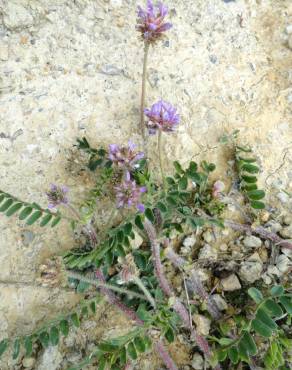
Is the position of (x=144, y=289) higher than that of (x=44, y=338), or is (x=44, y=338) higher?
(x=144, y=289)

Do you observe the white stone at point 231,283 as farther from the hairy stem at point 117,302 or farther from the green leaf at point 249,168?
the green leaf at point 249,168

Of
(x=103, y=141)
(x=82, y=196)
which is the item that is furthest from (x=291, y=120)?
(x=82, y=196)

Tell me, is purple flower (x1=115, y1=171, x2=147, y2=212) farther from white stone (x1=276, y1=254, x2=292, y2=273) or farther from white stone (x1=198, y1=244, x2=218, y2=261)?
white stone (x1=276, y1=254, x2=292, y2=273)

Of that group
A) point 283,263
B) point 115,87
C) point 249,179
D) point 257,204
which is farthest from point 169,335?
point 115,87

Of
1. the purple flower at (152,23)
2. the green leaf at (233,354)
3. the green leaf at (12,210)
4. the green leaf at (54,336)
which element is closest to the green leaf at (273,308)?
the green leaf at (233,354)

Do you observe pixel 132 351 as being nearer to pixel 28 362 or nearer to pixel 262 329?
pixel 262 329

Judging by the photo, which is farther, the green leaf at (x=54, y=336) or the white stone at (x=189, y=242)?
the white stone at (x=189, y=242)

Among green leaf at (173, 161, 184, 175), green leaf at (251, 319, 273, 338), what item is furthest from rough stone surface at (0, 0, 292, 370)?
green leaf at (251, 319, 273, 338)
